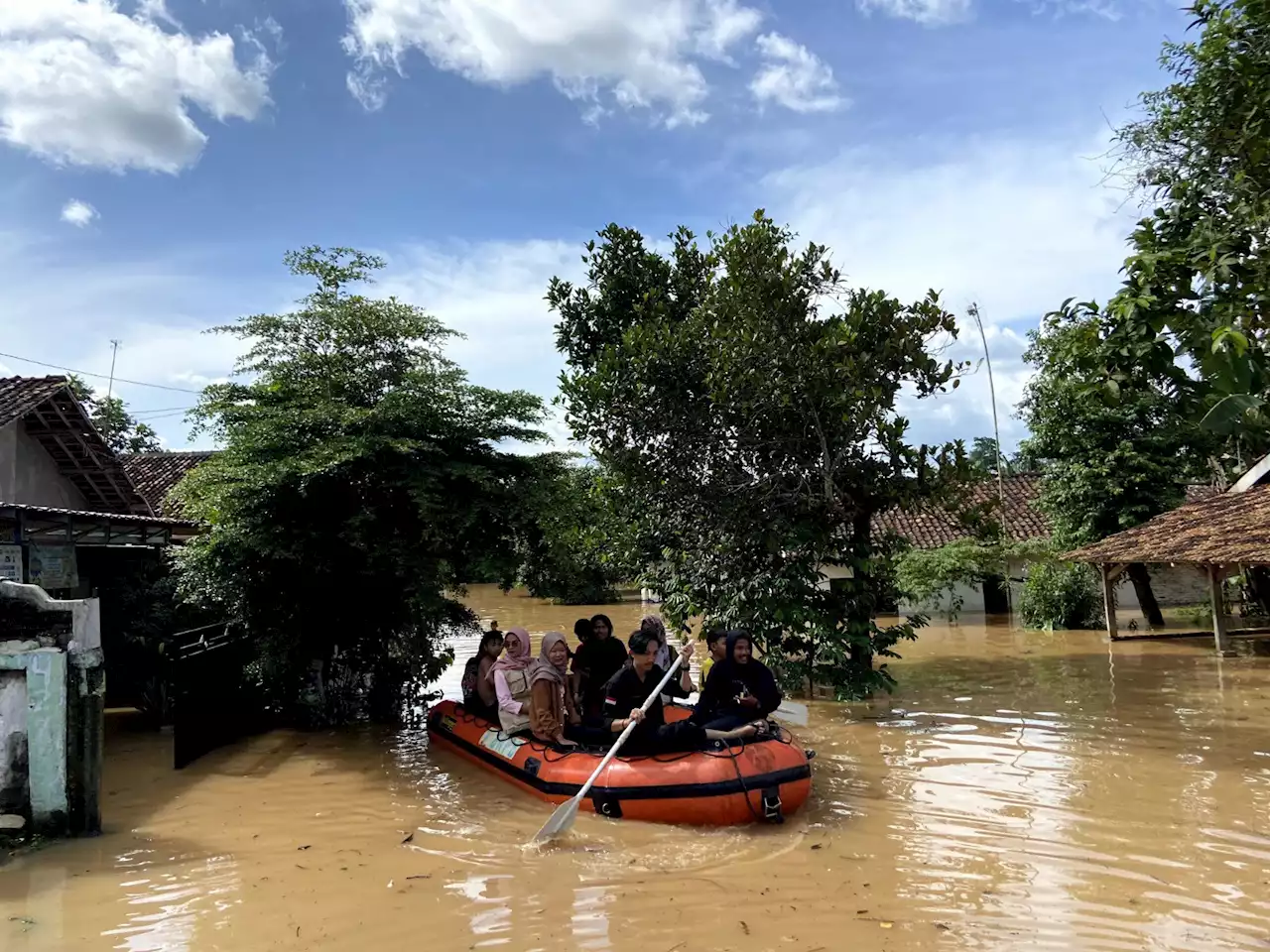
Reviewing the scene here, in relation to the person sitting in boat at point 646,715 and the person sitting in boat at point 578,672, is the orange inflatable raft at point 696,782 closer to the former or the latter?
the person sitting in boat at point 646,715

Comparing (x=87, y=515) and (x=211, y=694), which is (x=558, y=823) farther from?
(x=87, y=515)

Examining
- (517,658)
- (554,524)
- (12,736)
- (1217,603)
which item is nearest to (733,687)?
(517,658)

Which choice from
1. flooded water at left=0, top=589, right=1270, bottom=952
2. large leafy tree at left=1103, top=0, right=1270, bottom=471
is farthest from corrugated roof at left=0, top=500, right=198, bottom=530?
large leafy tree at left=1103, top=0, right=1270, bottom=471

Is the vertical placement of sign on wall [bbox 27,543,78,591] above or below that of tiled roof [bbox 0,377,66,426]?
below

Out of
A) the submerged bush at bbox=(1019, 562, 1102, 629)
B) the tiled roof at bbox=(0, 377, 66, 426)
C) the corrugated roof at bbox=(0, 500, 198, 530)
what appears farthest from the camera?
the submerged bush at bbox=(1019, 562, 1102, 629)

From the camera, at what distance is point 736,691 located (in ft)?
25.8

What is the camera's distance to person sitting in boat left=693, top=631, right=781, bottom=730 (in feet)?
25.6

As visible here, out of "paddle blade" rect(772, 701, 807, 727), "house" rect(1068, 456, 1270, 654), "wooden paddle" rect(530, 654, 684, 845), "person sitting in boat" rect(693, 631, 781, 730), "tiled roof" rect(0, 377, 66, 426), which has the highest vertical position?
"tiled roof" rect(0, 377, 66, 426)

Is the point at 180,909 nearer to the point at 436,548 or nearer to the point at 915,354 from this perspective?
the point at 436,548

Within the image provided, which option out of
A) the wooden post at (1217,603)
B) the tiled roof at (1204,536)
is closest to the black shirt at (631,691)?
the tiled roof at (1204,536)

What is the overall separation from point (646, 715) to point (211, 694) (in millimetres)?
5351

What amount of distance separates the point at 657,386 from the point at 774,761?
19.7 feet

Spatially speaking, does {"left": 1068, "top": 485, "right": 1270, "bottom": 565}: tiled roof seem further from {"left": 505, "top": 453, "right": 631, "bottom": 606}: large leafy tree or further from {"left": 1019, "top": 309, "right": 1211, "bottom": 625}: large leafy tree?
{"left": 505, "top": 453, "right": 631, "bottom": 606}: large leafy tree

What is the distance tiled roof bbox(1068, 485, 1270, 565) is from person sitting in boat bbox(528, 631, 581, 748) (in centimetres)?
1172
